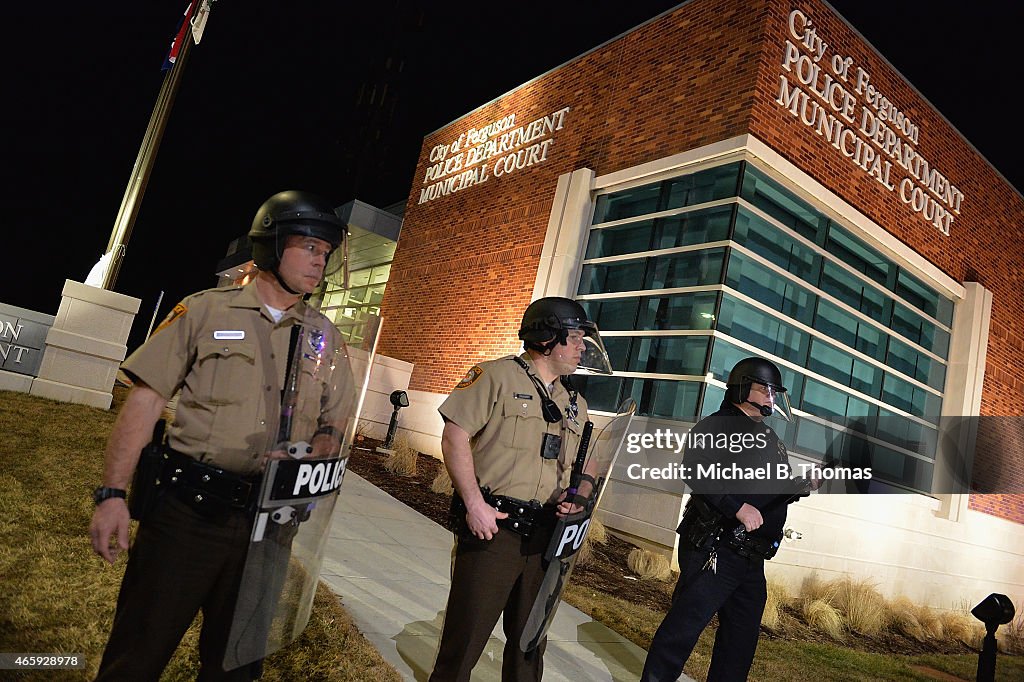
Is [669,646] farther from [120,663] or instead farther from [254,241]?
[254,241]

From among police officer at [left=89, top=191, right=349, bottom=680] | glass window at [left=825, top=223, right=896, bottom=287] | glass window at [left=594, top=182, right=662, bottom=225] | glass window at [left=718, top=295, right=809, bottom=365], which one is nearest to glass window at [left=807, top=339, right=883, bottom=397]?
glass window at [left=718, top=295, right=809, bottom=365]

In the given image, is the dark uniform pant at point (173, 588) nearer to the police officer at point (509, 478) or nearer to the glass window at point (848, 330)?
the police officer at point (509, 478)

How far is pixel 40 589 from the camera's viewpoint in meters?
3.78

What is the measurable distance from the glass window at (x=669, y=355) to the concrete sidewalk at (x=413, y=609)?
183 inches

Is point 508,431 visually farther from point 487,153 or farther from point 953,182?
point 953,182

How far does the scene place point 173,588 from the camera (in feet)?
6.81

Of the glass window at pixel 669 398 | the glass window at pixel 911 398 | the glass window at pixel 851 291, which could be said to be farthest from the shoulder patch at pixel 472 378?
the glass window at pixel 911 398

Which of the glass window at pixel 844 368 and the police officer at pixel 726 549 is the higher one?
the glass window at pixel 844 368

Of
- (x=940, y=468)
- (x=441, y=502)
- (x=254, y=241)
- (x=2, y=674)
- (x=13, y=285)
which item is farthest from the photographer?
(x=13, y=285)

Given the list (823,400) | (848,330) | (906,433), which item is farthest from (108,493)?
(906,433)

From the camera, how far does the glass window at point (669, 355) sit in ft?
32.4

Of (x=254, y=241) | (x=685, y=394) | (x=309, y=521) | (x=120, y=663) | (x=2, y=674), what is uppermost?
(x=685, y=394)

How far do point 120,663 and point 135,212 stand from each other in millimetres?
10586

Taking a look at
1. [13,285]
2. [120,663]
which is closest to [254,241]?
[120,663]
